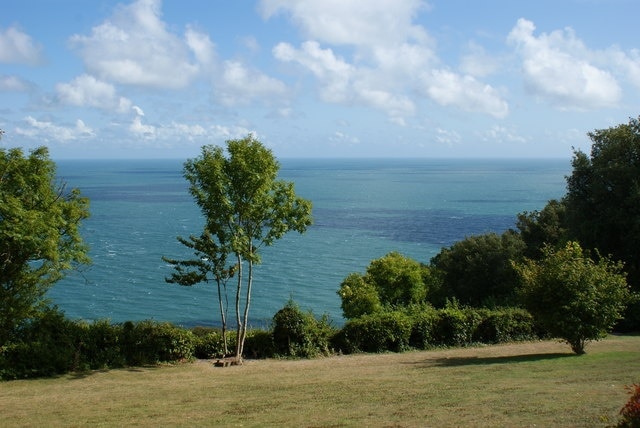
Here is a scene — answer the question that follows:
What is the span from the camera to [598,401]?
11.6m

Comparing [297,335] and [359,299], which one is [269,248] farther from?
[297,335]

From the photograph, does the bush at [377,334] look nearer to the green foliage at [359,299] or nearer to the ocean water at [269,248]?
the ocean water at [269,248]

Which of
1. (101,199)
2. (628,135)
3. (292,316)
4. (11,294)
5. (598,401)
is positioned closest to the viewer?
(598,401)

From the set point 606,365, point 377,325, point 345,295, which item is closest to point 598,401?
point 606,365

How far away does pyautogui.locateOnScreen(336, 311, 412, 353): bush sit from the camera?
2266 centimetres

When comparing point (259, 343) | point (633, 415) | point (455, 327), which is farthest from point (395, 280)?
point (633, 415)

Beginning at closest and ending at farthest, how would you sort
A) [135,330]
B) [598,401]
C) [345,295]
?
[598,401]
[135,330]
[345,295]

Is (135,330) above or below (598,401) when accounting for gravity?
below

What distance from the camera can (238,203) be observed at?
20.8 metres

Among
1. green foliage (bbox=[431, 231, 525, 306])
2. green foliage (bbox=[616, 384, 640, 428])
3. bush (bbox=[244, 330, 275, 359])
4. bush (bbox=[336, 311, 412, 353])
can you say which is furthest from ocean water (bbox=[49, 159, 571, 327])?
green foliage (bbox=[616, 384, 640, 428])

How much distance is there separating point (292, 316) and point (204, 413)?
9467mm

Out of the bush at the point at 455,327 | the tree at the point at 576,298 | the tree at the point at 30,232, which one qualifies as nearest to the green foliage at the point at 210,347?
the tree at the point at 30,232

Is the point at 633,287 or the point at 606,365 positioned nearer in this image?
the point at 606,365

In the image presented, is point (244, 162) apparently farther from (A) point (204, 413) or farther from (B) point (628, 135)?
(B) point (628, 135)
